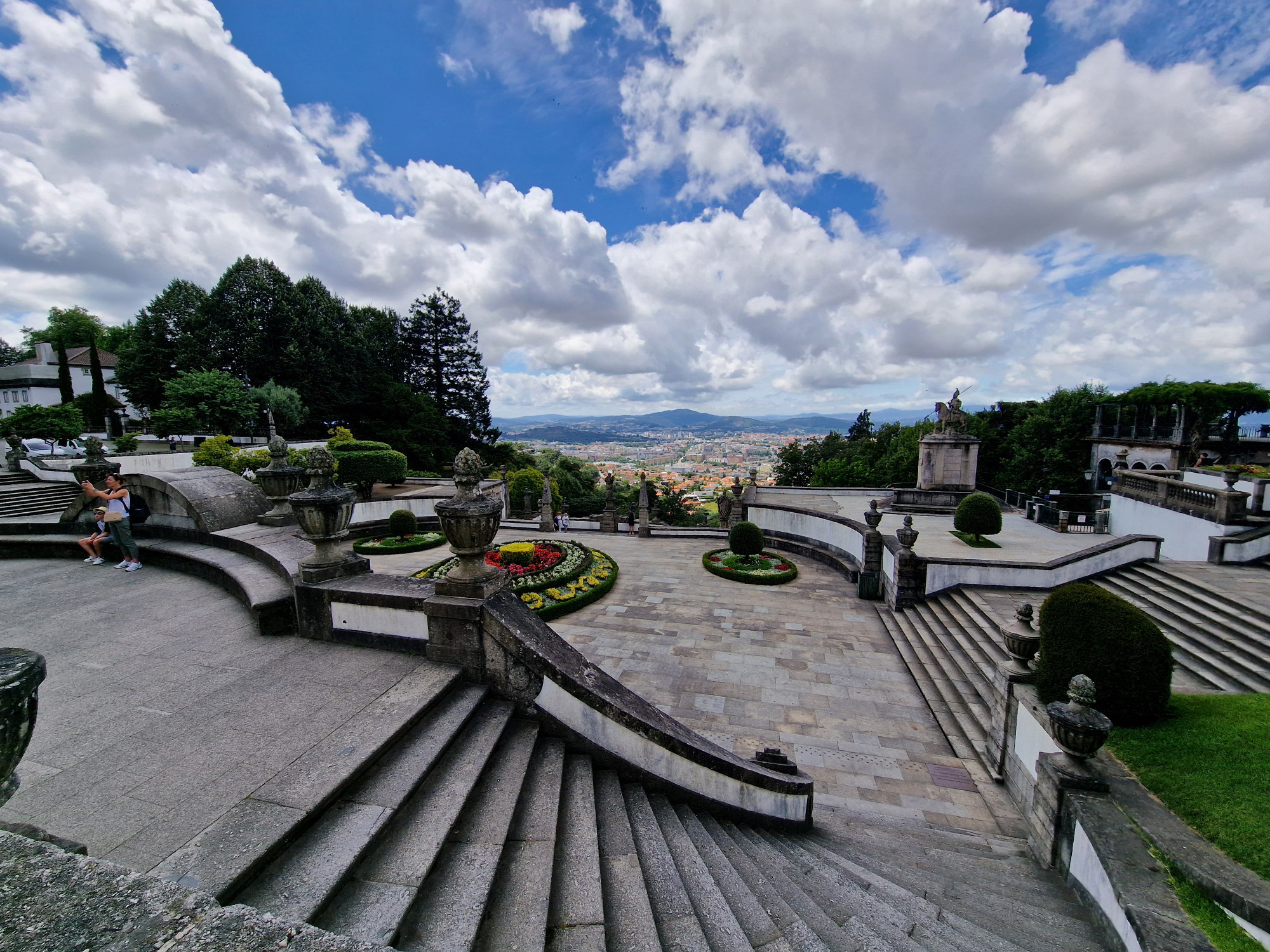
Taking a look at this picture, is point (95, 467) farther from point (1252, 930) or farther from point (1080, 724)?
point (1252, 930)

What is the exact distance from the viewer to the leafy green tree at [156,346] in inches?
1519

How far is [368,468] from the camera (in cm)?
2719

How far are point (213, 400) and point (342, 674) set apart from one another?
36.3 metres

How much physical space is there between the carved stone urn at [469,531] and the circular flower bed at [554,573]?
775 centimetres

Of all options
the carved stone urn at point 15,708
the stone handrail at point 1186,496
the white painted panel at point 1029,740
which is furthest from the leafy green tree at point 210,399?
the stone handrail at point 1186,496

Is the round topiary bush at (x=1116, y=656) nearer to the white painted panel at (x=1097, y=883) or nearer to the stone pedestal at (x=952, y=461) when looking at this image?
the white painted panel at (x=1097, y=883)

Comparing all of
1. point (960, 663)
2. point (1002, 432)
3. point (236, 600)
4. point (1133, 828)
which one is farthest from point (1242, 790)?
point (1002, 432)

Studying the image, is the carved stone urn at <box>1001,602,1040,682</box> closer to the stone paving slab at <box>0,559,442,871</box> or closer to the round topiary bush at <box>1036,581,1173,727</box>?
the round topiary bush at <box>1036,581,1173,727</box>

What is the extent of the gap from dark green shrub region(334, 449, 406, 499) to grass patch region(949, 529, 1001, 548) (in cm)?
2799

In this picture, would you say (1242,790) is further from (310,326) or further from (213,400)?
(310,326)

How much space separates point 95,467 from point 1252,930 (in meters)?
15.4

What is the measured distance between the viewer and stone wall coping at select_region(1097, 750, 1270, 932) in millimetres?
3664

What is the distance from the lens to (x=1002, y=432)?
41688mm

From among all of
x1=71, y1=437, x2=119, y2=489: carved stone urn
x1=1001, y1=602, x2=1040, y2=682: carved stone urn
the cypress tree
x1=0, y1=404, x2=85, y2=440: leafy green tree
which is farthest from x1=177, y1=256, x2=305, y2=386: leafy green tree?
x1=1001, y1=602, x2=1040, y2=682: carved stone urn
